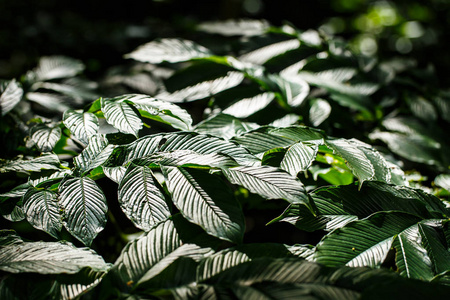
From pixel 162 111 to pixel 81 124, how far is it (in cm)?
24

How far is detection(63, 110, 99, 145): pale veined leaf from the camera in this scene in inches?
37.3

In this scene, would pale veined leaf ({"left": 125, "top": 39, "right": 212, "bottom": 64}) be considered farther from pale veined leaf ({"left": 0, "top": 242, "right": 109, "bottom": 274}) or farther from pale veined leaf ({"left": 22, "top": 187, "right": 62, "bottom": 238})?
pale veined leaf ({"left": 0, "top": 242, "right": 109, "bottom": 274})

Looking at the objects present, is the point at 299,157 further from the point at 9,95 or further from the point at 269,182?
the point at 9,95

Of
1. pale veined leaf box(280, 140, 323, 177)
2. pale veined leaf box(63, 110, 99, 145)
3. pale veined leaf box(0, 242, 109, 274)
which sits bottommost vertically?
pale veined leaf box(0, 242, 109, 274)

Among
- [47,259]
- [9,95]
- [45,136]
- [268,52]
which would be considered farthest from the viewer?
[268,52]

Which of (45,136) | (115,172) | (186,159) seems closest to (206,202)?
(186,159)

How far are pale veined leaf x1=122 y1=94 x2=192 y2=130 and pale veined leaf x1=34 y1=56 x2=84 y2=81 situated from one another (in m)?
0.89

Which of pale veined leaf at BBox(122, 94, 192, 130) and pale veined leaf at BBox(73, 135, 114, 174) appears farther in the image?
pale veined leaf at BBox(122, 94, 192, 130)

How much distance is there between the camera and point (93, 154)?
912 mm

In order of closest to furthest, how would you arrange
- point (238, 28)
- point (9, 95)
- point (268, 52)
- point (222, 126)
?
point (222, 126)
point (9, 95)
point (268, 52)
point (238, 28)

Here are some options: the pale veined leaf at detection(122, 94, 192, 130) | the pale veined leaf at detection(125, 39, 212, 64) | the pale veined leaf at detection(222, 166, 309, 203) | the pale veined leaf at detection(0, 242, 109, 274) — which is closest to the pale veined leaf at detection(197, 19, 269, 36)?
the pale veined leaf at detection(125, 39, 212, 64)

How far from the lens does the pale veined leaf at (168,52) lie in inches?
55.1

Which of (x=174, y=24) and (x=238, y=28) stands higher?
(x=238, y=28)

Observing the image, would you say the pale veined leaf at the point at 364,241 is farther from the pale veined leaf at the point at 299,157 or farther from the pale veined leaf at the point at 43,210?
the pale veined leaf at the point at 43,210
